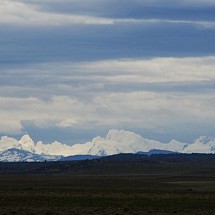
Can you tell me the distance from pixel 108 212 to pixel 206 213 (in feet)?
32.7

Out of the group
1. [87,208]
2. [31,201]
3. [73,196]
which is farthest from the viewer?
[73,196]

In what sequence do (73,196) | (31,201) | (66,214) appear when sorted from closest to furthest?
1. (66,214)
2. (31,201)
3. (73,196)

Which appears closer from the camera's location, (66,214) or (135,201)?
(66,214)

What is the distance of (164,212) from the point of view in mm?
72625

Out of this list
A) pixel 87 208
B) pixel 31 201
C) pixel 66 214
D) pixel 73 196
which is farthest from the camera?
pixel 73 196

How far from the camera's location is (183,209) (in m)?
75.4

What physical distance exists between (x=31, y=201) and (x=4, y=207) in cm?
851

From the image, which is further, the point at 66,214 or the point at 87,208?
the point at 87,208

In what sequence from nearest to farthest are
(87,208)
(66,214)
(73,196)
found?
(66,214)
(87,208)
(73,196)

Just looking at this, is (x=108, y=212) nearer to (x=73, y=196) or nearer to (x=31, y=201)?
(x=31, y=201)

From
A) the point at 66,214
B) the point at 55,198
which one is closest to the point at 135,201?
the point at 55,198

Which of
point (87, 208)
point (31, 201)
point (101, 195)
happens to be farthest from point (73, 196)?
point (87, 208)

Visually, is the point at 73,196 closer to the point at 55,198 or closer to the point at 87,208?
the point at 55,198

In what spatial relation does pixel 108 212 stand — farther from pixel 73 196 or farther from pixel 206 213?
pixel 73 196
